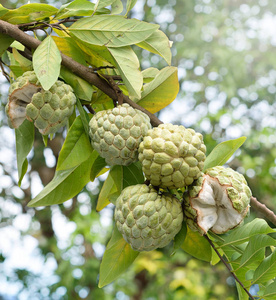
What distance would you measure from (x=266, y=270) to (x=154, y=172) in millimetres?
295

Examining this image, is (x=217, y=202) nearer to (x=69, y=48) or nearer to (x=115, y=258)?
(x=115, y=258)

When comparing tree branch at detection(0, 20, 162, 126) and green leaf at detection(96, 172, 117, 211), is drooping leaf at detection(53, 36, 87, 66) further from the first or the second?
green leaf at detection(96, 172, 117, 211)

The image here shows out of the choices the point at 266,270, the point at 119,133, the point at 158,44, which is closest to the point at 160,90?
the point at 158,44

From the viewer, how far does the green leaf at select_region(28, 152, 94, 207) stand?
2.56 ft

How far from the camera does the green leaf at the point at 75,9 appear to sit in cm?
77

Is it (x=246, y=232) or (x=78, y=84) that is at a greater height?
(x=78, y=84)

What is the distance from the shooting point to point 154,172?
2.18ft

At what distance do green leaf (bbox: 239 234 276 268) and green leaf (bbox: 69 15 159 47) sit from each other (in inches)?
17.5

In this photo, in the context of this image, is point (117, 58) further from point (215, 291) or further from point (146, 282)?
point (146, 282)

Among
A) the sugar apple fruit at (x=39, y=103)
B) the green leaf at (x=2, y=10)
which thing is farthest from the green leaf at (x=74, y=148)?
the green leaf at (x=2, y=10)

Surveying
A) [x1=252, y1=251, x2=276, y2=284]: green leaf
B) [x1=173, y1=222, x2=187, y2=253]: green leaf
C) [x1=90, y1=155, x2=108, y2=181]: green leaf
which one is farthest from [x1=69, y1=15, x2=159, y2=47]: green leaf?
[x1=252, y1=251, x2=276, y2=284]: green leaf

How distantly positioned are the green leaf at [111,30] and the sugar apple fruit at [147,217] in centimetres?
30

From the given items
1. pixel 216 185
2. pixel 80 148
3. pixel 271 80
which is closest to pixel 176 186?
pixel 216 185

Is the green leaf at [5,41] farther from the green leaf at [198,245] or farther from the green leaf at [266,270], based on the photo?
the green leaf at [266,270]
